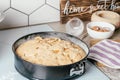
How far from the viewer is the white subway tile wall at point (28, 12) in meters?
0.91

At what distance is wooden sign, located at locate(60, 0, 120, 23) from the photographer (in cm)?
97

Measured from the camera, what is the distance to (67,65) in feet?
2.04

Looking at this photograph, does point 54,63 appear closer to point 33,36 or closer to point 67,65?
point 67,65

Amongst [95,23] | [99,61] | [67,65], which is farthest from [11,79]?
[95,23]

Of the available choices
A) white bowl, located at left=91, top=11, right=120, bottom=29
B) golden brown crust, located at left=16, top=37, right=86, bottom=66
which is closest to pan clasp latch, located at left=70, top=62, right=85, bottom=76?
golden brown crust, located at left=16, top=37, right=86, bottom=66

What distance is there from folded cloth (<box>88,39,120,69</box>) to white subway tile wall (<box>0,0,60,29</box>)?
0.85 ft

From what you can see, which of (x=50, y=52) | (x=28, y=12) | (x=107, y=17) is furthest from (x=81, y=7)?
(x=50, y=52)

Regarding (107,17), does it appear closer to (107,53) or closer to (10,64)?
(107,53)

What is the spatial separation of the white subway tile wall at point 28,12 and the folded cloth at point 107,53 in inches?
10.2

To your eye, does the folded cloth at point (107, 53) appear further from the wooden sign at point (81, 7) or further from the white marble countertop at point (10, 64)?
the wooden sign at point (81, 7)

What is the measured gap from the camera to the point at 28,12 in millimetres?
950

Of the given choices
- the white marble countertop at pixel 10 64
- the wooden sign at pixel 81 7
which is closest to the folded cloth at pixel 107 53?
the white marble countertop at pixel 10 64

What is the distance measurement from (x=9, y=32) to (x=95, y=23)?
1.06 feet

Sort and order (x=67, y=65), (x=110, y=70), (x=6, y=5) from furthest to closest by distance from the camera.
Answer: (x=6, y=5)
(x=110, y=70)
(x=67, y=65)
